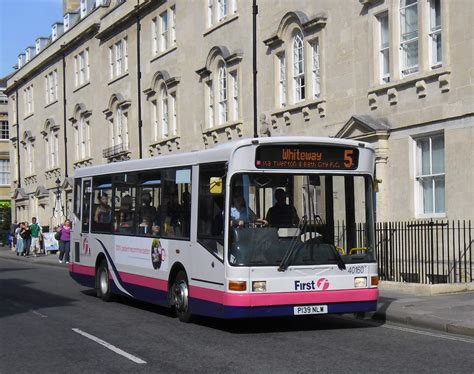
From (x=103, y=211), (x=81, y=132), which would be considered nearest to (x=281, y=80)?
(x=103, y=211)

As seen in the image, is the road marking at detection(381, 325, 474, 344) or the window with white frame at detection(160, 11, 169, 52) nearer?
the road marking at detection(381, 325, 474, 344)

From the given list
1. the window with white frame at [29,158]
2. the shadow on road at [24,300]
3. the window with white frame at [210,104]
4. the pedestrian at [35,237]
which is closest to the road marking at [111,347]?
the shadow on road at [24,300]

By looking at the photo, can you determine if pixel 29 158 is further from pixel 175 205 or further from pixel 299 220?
pixel 299 220

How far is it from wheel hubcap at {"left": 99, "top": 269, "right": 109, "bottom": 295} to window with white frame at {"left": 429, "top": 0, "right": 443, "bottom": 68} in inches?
347

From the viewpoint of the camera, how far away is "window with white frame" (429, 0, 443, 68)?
63.4ft

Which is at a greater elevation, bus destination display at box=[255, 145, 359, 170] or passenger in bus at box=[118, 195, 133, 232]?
bus destination display at box=[255, 145, 359, 170]

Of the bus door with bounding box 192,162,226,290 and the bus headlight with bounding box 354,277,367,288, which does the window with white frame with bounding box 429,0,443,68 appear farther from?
the bus door with bounding box 192,162,226,290

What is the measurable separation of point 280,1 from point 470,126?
31.0 ft

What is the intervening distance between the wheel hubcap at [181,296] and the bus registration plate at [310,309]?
209 centimetres

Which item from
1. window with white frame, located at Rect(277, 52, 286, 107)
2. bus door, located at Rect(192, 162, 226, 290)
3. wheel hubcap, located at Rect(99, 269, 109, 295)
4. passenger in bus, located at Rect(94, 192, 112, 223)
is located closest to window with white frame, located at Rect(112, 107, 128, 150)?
window with white frame, located at Rect(277, 52, 286, 107)

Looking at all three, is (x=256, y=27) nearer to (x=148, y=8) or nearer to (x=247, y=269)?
(x=148, y=8)

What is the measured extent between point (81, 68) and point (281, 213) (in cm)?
3669

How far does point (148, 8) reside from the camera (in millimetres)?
36688

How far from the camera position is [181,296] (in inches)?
523
